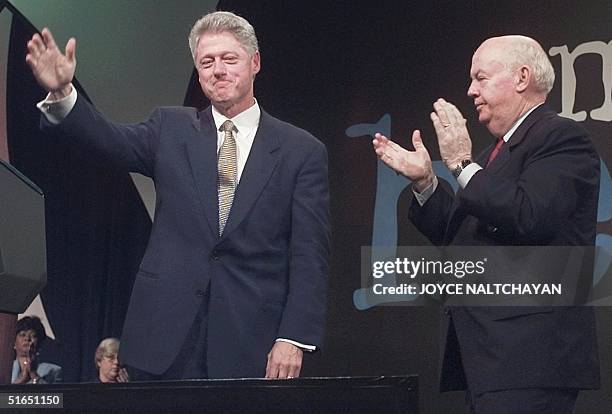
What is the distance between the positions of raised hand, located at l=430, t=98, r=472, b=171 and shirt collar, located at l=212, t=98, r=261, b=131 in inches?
18.4

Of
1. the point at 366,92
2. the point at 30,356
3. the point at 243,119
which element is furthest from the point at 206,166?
the point at 30,356

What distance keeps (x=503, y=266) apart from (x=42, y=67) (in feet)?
4.14

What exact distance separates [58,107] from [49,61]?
0.23m

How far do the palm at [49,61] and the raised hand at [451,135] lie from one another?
0.87m

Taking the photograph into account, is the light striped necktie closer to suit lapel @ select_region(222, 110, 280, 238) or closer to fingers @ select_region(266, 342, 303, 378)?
suit lapel @ select_region(222, 110, 280, 238)

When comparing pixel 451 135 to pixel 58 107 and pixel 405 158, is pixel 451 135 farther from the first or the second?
pixel 58 107

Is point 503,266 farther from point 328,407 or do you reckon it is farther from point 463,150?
point 328,407

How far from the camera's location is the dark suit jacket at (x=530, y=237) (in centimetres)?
239

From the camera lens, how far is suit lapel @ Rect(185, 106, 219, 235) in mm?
2605

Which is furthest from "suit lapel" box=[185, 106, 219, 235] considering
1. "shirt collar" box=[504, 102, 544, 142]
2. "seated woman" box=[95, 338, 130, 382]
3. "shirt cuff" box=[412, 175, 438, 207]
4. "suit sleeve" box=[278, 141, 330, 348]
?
"seated woman" box=[95, 338, 130, 382]

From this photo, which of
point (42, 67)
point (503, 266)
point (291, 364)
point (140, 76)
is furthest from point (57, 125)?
point (140, 76)

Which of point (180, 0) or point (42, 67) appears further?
point (180, 0)

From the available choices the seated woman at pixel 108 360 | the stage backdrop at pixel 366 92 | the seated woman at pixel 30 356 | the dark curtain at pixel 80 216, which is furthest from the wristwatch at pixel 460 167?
the seated woman at pixel 30 356

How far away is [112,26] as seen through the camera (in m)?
4.02
